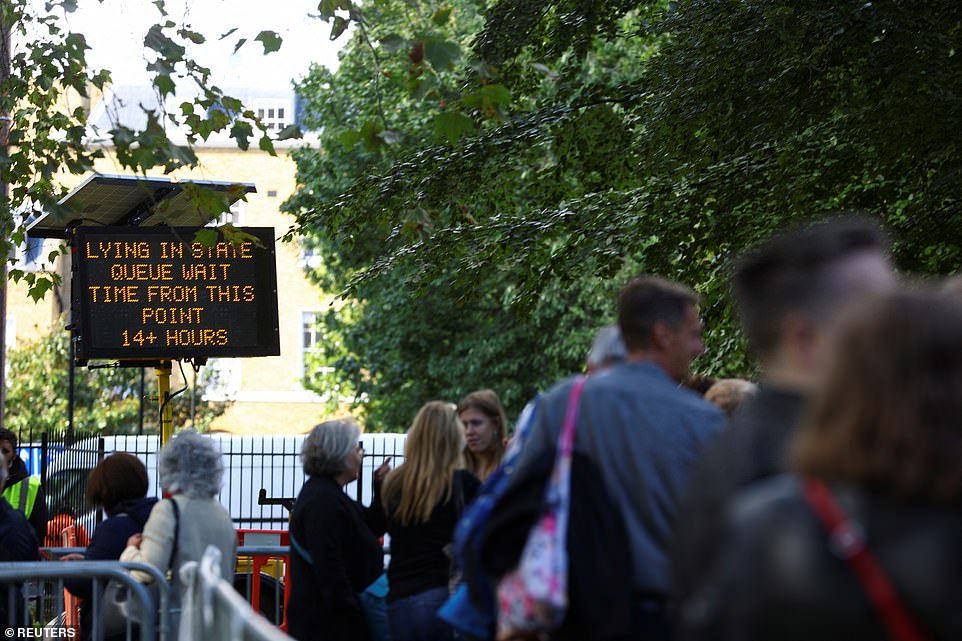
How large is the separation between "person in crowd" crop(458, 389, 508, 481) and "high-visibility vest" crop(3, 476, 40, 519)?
171 inches

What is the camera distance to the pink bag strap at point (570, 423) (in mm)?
3631

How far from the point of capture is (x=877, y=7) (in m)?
10.2

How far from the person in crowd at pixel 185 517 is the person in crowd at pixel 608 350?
2565mm

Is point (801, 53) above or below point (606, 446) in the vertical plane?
above

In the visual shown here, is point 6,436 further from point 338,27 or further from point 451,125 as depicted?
point 451,125

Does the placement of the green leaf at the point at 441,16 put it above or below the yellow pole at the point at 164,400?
above

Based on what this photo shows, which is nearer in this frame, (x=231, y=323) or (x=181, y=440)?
(x=181, y=440)

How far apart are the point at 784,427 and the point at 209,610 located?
243 centimetres

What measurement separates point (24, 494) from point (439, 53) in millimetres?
5088

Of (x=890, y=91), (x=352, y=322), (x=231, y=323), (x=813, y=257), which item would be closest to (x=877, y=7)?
(x=890, y=91)

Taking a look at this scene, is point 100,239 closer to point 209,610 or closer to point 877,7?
point 877,7

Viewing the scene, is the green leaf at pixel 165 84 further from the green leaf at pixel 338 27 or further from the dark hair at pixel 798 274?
the dark hair at pixel 798 274

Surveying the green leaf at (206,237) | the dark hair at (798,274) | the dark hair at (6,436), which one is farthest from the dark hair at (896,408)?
the dark hair at (6,436)

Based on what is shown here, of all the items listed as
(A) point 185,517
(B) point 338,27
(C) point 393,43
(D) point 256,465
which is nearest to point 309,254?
(D) point 256,465
